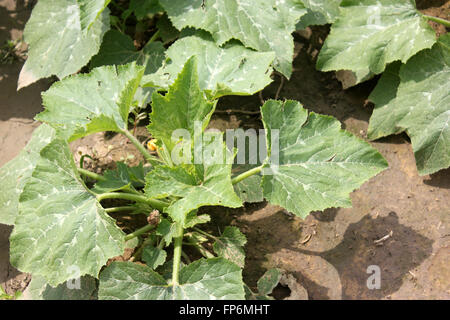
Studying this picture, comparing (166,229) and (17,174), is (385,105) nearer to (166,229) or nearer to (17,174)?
(166,229)

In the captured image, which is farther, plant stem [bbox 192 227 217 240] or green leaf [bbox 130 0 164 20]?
green leaf [bbox 130 0 164 20]

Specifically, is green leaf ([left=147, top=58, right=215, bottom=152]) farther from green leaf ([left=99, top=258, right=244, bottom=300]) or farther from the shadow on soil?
the shadow on soil

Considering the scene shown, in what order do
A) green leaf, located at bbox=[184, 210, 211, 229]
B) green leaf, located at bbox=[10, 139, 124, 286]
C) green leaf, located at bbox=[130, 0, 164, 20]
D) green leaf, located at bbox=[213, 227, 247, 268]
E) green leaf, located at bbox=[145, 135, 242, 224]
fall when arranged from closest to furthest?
green leaf, located at bbox=[145, 135, 242, 224]
green leaf, located at bbox=[10, 139, 124, 286]
green leaf, located at bbox=[184, 210, 211, 229]
green leaf, located at bbox=[213, 227, 247, 268]
green leaf, located at bbox=[130, 0, 164, 20]

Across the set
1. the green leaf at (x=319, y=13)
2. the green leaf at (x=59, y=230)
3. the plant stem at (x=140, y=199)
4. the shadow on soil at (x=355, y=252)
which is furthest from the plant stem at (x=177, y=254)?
the green leaf at (x=319, y=13)

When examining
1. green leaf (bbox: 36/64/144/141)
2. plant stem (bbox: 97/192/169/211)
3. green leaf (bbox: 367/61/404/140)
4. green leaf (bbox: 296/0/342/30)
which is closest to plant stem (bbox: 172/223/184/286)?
plant stem (bbox: 97/192/169/211)

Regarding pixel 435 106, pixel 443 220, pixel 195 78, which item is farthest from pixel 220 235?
pixel 435 106

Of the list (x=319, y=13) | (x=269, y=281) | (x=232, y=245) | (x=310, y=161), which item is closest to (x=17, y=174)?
(x=232, y=245)

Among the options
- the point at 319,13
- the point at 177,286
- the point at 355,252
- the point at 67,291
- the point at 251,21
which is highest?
the point at 251,21
